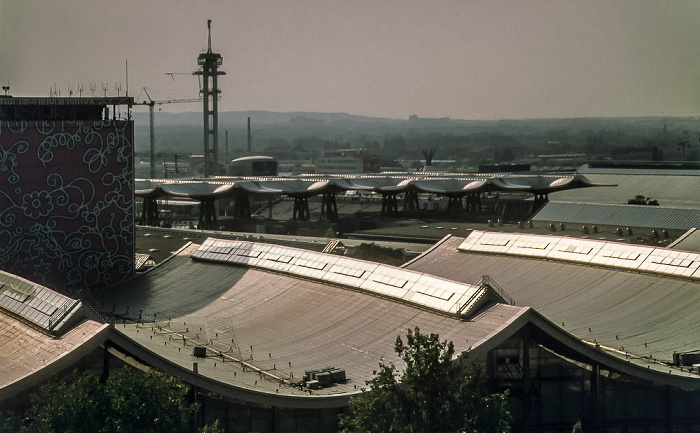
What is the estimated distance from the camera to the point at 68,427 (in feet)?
93.5

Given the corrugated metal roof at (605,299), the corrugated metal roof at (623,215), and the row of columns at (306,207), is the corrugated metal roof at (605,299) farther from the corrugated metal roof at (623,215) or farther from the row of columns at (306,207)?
the row of columns at (306,207)

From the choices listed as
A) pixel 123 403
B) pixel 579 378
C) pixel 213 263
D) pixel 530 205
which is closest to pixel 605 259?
pixel 579 378

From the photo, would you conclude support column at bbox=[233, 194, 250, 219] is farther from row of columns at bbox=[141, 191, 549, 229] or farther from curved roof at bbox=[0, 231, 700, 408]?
curved roof at bbox=[0, 231, 700, 408]

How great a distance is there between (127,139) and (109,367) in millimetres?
36911

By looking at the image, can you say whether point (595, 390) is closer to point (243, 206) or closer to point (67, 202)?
point (67, 202)

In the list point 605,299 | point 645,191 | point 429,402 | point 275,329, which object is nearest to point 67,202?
point 275,329

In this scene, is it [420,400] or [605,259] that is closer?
[420,400]

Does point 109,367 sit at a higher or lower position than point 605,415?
higher

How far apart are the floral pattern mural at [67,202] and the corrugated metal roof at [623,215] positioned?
4368 cm

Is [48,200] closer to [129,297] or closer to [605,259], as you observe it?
[129,297]

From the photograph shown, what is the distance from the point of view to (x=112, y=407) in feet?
94.8

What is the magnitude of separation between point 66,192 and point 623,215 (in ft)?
161

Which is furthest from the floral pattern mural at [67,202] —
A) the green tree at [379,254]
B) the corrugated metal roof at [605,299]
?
the corrugated metal roof at [605,299]

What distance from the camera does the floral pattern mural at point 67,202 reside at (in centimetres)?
6575
